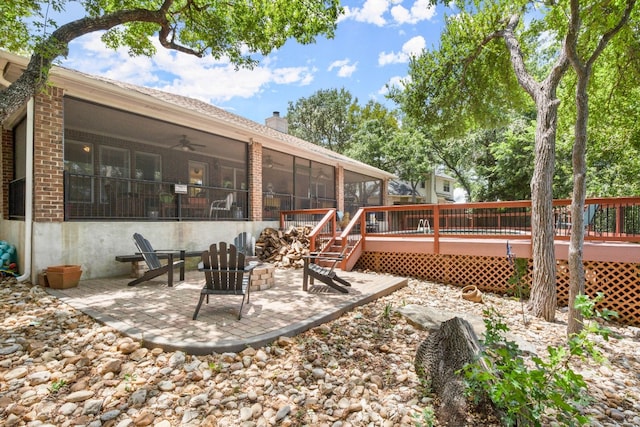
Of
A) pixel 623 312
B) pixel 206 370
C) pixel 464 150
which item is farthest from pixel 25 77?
pixel 464 150

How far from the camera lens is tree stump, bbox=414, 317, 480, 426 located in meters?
2.31

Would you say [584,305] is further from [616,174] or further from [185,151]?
[616,174]

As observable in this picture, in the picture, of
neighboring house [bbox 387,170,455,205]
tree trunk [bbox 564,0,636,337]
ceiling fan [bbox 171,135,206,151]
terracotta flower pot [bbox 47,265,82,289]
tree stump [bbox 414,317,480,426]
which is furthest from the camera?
neighboring house [bbox 387,170,455,205]

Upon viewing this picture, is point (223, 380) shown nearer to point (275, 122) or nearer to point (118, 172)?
point (118, 172)

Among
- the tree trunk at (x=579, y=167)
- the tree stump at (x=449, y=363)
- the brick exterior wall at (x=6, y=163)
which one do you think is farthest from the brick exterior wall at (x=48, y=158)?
the tree trunk at (x=579, y=167)

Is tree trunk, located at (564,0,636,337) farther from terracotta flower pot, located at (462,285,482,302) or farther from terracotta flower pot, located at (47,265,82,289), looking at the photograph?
terracotta flower pot, located at (47,265,82,289)

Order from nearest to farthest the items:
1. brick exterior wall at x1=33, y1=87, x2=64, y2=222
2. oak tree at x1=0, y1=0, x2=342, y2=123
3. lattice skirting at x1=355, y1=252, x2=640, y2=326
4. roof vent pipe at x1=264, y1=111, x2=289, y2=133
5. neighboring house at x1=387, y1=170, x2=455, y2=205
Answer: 1. brick exterior wall at x1=33, y1=87, x2=64, y2=222
2. lattice skirting at x1=355, y1=252, x2=640, y2=326
3. oak tree at x1=0, y1=0, x2=342, y2=123
4. roof vent pipe at x1=264, y1=111, x2=289, y2=133
5. neighboring house at x1=387, y1=170, x2=455, y2=205

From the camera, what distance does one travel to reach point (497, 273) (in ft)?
22.8

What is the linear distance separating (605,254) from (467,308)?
9.22 ft

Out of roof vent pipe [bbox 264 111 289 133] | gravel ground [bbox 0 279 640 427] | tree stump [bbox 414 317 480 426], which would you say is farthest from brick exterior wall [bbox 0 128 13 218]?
roof vent pipe [bbox 264 111 289 133]

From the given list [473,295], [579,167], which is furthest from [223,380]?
[579,167]

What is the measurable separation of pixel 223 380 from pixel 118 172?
399 inches

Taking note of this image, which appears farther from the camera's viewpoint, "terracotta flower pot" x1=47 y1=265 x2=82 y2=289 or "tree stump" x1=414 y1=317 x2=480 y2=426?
"terracotta flower pot" x1=47 y1=265 x2=82 y2=289

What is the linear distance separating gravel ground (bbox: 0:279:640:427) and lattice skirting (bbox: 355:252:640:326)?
1950mm
